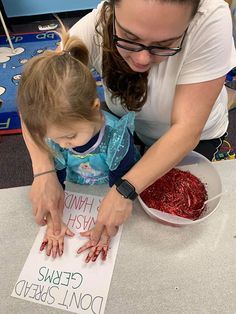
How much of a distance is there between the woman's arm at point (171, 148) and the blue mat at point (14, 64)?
1.17 m

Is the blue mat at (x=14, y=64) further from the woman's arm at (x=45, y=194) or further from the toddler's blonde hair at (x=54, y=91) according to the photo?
the toddler's blonde hair at (x=54, y=91)

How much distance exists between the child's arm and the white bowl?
0.66 feet

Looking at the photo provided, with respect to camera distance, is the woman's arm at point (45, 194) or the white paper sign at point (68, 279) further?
the woman's arm at point (45, 194)

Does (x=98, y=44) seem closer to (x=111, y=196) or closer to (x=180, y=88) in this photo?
(x=180, y=88)

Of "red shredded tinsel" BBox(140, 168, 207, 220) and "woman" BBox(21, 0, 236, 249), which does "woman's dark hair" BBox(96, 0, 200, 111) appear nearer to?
"woman" BBox(21, 0, 236, 249)

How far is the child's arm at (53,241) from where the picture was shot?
2.16 feet

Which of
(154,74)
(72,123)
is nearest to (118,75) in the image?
(154,74)

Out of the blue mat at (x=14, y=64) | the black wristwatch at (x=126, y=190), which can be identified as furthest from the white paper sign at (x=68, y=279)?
the blue mat at (x=14, y=64)

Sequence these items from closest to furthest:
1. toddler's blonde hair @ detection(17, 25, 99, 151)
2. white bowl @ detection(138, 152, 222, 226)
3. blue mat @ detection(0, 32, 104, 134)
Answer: toddler's blonde hair @ detection(17, 25, 99, 151) < white bowl @ detection(138, 152, 222, 226) < blue mat @ detection(0, 32, 104, 134)

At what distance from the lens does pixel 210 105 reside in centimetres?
68

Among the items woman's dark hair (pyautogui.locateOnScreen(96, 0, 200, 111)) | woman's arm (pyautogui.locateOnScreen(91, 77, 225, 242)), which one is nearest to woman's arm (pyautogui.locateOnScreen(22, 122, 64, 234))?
woman's arm (pyautogui.locateOnScreen(91, 77, 225, 242))

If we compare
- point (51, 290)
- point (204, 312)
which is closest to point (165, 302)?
point (204, 312)

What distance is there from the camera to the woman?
567mm

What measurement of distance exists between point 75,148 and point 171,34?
35cm
